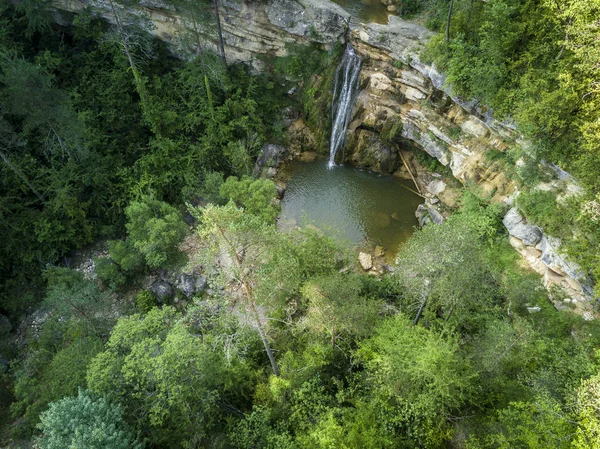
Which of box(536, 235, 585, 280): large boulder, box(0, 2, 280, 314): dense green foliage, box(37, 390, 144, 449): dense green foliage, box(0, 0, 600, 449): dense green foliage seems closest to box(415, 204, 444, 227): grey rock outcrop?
box(0, 0, 600, 449): dense green foliage

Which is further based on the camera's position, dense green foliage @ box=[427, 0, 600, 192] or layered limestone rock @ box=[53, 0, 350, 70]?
layered limestone rock @ box=[53, 0, 350, 70]

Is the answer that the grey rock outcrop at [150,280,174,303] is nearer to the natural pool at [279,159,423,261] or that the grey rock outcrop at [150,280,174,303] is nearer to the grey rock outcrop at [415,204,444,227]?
the natural pool at [279,159,423,261]

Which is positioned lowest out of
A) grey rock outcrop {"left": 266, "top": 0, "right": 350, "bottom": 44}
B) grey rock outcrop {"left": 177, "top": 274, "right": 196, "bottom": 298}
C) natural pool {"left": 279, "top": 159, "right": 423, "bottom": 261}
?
grey rock outcrop {"left": 177, "top": 274, "right": 196, "bottom": 298}

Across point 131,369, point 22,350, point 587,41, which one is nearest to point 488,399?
point 131,369

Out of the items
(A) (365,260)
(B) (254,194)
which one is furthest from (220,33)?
(A) (365,260)

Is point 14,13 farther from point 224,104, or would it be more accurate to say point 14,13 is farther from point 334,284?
point 334,284

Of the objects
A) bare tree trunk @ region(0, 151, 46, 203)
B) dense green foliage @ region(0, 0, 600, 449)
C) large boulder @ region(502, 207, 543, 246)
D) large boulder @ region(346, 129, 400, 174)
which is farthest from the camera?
large boulder @ region(346, 129, 400, 174)

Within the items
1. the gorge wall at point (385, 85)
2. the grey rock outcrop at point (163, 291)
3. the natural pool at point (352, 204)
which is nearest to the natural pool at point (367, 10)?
the gorge wall at point (385, 85)

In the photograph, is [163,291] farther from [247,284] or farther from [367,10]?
[367,10]
